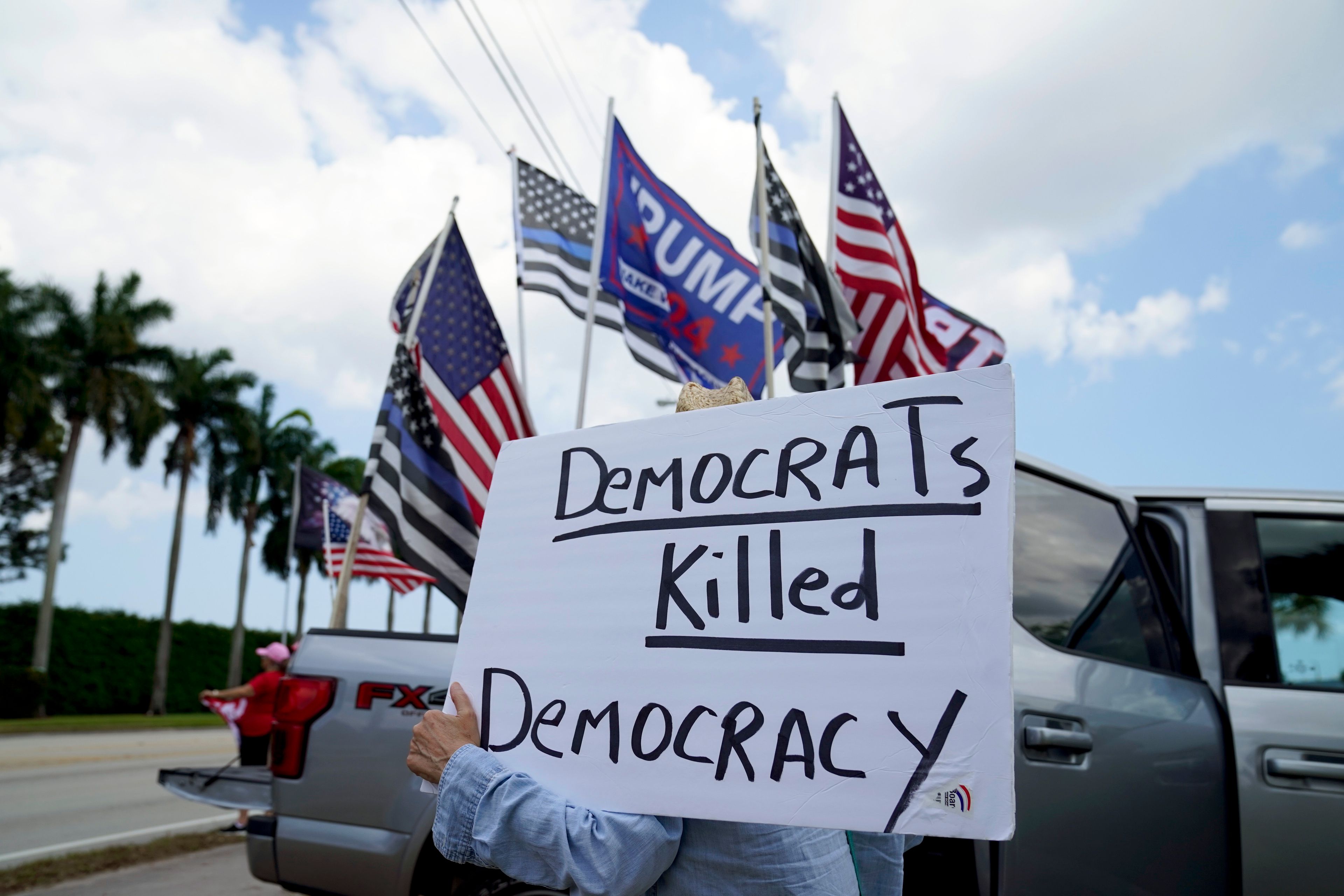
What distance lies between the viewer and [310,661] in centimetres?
311

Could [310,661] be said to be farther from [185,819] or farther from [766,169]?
[185,819]

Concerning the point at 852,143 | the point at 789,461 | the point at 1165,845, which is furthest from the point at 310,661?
the point at 852,143

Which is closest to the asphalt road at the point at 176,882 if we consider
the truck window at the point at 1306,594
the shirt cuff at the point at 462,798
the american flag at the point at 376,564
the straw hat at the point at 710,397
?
the american flag at the point at 376,564

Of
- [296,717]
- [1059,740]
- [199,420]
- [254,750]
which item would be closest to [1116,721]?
[1059,740]

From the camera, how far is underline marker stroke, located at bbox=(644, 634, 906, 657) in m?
1.36

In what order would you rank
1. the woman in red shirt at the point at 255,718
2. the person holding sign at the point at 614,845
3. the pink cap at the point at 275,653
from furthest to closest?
the pink cap at the point at 275,653
the woman in red shirt at the point at 255,718
the person holding sign at the point at 614,845

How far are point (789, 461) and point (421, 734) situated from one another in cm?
81

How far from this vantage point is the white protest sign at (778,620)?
1.31 metres

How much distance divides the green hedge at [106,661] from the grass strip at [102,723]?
0.63 m

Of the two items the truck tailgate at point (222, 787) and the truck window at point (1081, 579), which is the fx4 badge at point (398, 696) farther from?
the truck window at point (1081, 579)

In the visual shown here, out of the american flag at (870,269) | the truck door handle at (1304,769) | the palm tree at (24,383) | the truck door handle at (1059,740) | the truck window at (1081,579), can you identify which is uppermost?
the palm tree at (24,383)

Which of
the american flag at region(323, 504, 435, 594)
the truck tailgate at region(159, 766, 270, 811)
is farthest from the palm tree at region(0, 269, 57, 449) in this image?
the truck tailgate at region(159, 766, 270, 811)

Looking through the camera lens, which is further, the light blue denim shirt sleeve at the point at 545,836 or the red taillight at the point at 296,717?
the red taillight at the point at 296,717

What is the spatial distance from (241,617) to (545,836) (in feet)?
116
